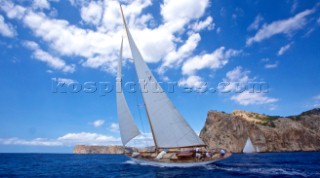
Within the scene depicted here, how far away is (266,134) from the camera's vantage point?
121 meters

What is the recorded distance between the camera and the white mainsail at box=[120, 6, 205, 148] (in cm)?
3344

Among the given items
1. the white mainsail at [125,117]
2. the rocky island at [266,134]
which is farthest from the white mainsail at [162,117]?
the rocky island at [266,134]

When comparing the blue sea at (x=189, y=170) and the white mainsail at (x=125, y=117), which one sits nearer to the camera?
the blue sea at (x=189, y=170)

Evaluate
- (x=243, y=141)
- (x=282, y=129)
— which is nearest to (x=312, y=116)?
(x=282, y=129)

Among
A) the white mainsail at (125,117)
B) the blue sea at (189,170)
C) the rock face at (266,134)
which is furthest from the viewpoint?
the rock face at (266,134)

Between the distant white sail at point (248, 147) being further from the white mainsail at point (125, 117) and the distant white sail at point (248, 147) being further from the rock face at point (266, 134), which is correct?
the white mainsail at point (125, 117)

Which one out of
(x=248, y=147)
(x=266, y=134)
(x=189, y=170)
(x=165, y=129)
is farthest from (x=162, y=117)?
(x=266, y=134)

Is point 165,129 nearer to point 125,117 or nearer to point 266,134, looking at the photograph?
point 125,117

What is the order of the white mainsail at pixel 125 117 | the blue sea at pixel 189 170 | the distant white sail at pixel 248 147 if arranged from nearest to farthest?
the blue sea at pixel 189 170 → the white mainsail at pixel 125 117 → the distant white sail at pixel 248 147

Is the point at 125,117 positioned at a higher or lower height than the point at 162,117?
higher

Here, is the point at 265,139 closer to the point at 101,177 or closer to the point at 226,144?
the point at 226,144

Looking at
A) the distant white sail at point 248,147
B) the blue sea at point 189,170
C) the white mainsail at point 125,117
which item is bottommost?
the blue sea at point 189,170

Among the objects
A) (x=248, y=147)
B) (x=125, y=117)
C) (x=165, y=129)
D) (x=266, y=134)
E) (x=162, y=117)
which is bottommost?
(x=248, y=147)

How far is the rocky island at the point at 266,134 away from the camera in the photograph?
388 ft
